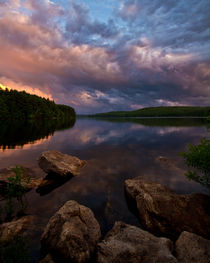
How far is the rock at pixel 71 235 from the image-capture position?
20.0 ft

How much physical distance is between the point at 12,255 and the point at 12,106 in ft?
398

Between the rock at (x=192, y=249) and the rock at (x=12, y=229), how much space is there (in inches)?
324

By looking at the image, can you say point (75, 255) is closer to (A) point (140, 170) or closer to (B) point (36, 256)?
(B) point (36, 256)

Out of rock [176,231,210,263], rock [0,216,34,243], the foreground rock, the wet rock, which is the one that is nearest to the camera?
rock [176,231,210,263]

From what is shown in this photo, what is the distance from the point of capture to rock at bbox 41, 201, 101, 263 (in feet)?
20.0

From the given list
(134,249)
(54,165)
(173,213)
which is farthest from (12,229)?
(173,213)

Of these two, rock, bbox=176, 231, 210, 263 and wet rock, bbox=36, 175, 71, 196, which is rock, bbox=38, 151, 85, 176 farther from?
rock, bbox=176, 231, 210, 263

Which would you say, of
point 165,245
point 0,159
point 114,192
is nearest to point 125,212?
point 114,192

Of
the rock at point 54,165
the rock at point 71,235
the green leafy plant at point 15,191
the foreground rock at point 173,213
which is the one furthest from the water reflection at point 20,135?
the foreground rock at point 173,213

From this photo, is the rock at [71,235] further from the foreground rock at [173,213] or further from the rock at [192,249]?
the rock at [192,249]

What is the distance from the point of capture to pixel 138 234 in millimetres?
7168

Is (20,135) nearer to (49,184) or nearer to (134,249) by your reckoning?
(49,184)

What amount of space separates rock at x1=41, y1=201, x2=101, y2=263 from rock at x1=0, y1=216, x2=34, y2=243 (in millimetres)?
1684

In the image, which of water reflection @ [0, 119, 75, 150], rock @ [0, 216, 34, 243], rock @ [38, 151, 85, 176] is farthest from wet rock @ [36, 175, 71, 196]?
water reflection @ [0, 119, 75, 150]
